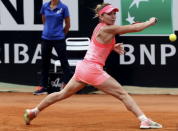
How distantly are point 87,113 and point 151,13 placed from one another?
3332mm

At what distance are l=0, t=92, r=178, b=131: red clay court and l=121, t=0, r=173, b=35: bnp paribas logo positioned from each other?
1.24 m

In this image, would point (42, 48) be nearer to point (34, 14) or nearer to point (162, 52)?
point (34, 14)

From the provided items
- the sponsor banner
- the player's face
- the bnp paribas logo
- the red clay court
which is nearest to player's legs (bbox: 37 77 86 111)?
the red clay court

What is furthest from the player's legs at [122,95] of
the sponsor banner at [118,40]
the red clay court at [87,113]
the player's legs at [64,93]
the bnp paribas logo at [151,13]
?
the bnp paribas logo at [151,13]

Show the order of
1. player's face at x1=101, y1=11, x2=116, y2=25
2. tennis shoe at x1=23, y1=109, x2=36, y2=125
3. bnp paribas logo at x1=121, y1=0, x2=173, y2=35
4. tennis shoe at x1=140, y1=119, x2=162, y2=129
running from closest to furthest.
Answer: player's face at x1=101, y1=11, x2=116, y2=25 < tennis shoe at x1=140, y1=119, x2=162, y2=129 < tennis shoe at x1=23, y1=109, x2=36, y2=125 < bnp paribas logo at x1=121, y1=0, x2=173, y2=35

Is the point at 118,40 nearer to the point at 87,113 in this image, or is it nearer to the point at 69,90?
the point at 87,113

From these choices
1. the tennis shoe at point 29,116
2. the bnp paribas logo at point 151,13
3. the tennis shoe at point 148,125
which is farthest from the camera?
the bnp paribas logo at point 151,13

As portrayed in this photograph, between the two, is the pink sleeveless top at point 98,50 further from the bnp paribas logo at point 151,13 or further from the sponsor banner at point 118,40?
the bnp paribas logo at point 151,13

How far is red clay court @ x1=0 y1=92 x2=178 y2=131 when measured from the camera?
8326mm

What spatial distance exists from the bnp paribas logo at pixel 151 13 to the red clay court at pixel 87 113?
4.07 feet

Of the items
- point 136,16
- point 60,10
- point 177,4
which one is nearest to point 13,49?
point 60,10

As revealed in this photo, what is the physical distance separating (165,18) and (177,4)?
356 millimetres

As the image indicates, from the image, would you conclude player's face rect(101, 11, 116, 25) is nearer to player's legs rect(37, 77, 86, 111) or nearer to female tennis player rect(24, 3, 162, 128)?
female tennis player rect(24, 3, 162, 128)

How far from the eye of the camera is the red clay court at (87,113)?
833 cm
